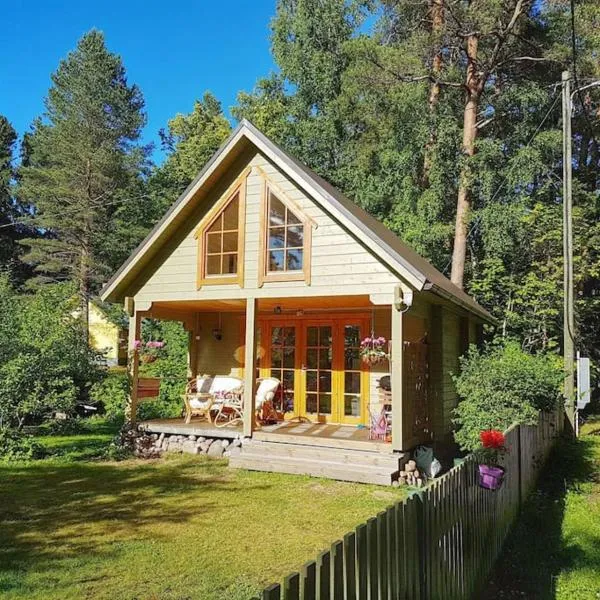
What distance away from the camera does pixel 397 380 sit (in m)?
8.05

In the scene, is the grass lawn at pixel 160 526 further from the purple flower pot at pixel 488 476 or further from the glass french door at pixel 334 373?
the glass french door at pixel 334 373

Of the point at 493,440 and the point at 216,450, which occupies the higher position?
the point at 493,440

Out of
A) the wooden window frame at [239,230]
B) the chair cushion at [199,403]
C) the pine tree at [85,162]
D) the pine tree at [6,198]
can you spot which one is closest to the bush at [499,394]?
the wooden window frame at [239,230]

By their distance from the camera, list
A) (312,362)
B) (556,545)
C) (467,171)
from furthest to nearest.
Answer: (467,171) < (312,362) < (556,545)

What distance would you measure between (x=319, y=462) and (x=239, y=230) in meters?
4.31

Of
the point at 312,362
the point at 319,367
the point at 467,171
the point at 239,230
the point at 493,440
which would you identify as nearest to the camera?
the point at 493,440

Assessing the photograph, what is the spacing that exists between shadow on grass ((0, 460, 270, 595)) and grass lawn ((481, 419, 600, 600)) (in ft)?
11.0

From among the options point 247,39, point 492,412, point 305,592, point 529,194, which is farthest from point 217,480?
point 247,39

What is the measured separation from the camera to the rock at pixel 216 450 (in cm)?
978

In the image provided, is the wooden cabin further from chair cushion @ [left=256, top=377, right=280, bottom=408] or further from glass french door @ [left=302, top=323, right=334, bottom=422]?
chair cushion @ [left=256, top=377, right=280, bottom=408]

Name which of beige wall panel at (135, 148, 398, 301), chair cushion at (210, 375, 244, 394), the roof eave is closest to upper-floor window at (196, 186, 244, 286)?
beige wall panel at (135, 148, 398, 301)

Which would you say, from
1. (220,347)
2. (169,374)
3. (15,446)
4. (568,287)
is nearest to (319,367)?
(220,347)

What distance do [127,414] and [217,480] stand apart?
140 inches

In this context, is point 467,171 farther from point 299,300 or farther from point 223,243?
point 223,243
